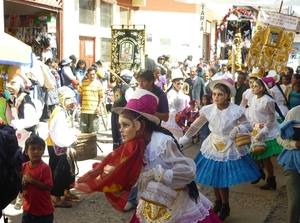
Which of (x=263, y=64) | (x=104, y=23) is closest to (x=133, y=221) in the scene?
(x=263, y=64)

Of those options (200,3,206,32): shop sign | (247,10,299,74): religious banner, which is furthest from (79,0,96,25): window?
(247,10,299,74): religious banner

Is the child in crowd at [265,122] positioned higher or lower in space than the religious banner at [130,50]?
lower

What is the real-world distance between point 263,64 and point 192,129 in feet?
13.3

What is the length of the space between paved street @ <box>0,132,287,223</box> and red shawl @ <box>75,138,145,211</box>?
7.89 feet

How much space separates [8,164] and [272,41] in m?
7.00

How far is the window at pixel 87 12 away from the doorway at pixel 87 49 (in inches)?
25.4

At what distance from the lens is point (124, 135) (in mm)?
3627

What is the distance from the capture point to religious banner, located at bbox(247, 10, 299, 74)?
912 centimetres

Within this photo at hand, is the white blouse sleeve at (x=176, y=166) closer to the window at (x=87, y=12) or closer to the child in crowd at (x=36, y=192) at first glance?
the child in crowd at (x=36, y=192)

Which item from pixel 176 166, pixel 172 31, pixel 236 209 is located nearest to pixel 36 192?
pixel 176 166

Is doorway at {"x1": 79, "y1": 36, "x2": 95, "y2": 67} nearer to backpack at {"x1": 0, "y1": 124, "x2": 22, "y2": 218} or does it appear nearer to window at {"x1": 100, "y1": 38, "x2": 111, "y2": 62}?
window at {"x1": 100, "y1": 38, "x2": 111, "y2": 62}

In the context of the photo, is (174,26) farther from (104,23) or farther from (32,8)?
(32,8)

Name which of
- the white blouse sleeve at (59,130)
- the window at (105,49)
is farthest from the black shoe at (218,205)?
the window at (105,49)

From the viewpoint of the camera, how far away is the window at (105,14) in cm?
1883
